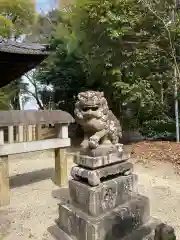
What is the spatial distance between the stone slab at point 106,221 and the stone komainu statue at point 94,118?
0.89 meters

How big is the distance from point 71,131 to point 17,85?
7581 mm

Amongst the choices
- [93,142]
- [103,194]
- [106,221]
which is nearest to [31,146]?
[93,142]

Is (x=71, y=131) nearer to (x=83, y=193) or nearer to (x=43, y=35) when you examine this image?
(x=43, y=35)

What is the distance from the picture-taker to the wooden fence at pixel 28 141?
4812 mm

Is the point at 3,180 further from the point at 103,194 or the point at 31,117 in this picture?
the point at 103,194

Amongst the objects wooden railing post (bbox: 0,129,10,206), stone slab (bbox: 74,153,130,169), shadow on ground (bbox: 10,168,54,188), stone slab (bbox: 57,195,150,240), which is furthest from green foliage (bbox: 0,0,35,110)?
stone slab (bbox: 57,195,150,240)

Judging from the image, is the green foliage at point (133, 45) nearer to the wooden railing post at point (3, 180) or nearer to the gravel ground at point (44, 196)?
the gravel ground at point (44, 196)

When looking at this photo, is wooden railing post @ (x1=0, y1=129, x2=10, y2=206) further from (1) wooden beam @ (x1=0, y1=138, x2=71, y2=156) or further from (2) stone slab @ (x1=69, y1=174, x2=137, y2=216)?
(2) stone slab @ (x1=69, y1=174, x2=137, y2=216)

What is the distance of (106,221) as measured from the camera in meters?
3.07

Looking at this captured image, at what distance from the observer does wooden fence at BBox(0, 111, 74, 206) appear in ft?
15.8

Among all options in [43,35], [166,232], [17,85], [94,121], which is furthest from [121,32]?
[17,85]

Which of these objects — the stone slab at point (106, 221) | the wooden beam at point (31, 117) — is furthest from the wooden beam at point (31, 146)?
the stone slab at point (106, 221)

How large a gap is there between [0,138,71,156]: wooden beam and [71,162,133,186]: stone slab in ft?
6.40

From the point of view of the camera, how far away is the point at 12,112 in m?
4.86
